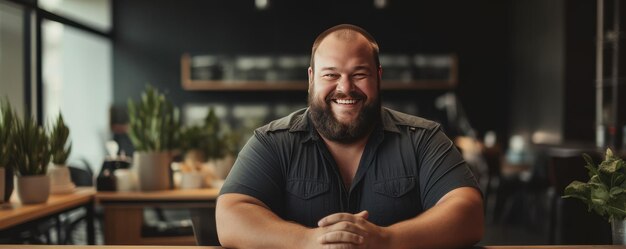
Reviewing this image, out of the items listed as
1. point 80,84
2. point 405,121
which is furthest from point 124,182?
point 80,84

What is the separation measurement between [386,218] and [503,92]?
754 cm

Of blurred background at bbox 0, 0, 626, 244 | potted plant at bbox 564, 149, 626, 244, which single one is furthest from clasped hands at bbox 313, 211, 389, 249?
blurred background at bbox 0, 0, 626, 244

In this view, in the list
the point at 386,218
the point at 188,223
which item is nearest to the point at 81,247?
the point at 386,218

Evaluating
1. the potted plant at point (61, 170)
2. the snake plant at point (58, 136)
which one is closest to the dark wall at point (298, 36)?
the potted plant at point (61, 170)

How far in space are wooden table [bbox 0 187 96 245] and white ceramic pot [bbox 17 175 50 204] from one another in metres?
0.03

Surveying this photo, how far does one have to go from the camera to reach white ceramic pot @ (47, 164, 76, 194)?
357 centimetres

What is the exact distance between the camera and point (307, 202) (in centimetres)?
194

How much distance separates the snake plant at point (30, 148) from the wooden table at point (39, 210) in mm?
179

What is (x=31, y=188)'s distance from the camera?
3.10 metres

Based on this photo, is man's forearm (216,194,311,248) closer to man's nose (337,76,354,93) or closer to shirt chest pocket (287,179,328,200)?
shirt chest pocket (287,179,328,200)

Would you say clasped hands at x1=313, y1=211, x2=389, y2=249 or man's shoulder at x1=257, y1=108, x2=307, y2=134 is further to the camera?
man's shoulder at x1=257, y1=108, x2=307, y2=134

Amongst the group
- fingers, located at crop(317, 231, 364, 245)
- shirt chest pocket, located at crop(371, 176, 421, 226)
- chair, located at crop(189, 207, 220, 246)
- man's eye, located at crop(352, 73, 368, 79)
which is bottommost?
chair, located at crop(189, 207, 220, 246)

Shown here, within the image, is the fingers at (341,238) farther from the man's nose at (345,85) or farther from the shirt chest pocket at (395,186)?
the man's nose at (345,85)

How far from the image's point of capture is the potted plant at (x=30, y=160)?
119 inches
